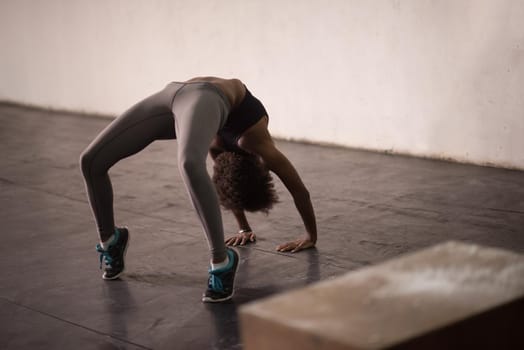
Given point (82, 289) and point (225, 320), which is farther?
point (82, 289)

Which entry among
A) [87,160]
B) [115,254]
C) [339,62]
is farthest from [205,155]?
[339,62]

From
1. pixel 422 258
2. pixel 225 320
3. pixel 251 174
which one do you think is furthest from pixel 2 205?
pixel 422 258

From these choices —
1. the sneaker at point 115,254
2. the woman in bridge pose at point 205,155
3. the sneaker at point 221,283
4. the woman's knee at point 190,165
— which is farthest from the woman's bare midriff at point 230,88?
the sneaker at point 115,254

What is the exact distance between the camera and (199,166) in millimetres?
3293

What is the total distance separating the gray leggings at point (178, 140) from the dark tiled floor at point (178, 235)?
0.29 m

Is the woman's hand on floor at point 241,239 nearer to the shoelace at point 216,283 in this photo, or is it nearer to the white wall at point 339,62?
the shoelace at point 216,283

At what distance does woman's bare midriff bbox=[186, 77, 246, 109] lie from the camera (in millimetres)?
3586

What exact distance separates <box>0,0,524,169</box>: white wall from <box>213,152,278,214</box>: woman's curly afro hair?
7.35 feet

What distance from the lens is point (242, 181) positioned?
3.78 metres

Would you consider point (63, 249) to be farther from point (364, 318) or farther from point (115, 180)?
point (364, 318)

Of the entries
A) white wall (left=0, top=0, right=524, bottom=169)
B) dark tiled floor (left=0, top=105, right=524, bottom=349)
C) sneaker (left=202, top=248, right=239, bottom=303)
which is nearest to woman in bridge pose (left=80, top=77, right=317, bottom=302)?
sneaker (left=202, top=248, right=239, bottom=303)

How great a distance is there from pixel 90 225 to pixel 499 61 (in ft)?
8.47

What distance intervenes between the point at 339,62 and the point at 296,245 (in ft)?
8.40

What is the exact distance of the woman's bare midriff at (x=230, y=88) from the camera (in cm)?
359
